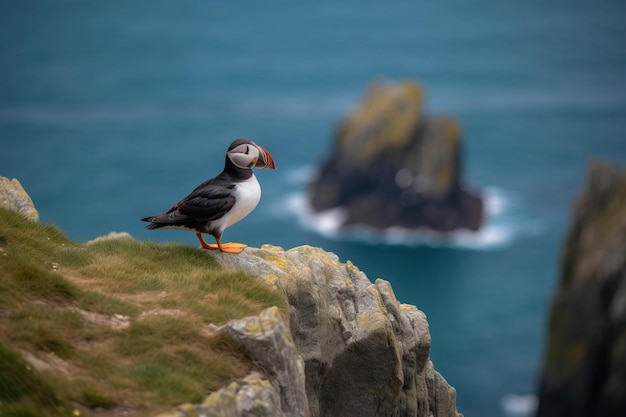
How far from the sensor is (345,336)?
2423cm

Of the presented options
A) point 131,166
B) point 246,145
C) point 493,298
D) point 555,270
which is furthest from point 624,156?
point 246,145

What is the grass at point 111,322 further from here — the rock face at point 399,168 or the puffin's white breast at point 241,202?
the rock face at point 399,168

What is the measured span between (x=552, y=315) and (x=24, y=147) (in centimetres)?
12644

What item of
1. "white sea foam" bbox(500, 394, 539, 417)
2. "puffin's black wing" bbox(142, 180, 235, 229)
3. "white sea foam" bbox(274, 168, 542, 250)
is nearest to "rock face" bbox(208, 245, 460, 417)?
"puffin's black wing" bbox(142, 180, 235, 229)

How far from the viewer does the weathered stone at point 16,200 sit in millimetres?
26359

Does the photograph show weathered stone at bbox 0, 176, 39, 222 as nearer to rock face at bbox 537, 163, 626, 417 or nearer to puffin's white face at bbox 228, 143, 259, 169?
puffin's white face at bbox 228, 143, 259, 169

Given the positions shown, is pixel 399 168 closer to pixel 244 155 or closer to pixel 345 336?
pixel 345 336

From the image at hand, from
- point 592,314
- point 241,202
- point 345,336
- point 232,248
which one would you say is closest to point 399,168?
point 592,314

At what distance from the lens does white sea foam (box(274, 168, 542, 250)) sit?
158 metres

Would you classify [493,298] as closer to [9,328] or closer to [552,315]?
[552,315]

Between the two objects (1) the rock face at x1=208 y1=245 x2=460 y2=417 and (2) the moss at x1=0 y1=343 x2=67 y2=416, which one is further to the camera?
(1) the rock face at x1=208 y1=245 x2=460 y2=417

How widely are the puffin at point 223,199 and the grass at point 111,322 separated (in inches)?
44.1

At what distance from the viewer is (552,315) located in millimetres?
98750

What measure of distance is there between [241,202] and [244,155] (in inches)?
46.2
